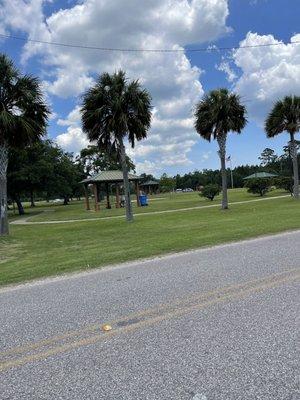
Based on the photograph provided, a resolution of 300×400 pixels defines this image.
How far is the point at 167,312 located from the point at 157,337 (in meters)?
0.82

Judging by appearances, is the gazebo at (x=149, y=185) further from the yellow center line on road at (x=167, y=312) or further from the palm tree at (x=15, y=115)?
the yellow center line on road at (x=167, y=312)

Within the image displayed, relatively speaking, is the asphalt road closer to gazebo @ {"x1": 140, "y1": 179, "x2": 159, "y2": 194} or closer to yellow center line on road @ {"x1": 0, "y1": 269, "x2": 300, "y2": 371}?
yellow center line on road @ {"x1": 0, "y1": 269, "x2": 300, "y2": 371}

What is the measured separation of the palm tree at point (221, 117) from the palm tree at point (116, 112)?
7.35 metres

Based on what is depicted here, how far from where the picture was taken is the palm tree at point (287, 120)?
3547cm

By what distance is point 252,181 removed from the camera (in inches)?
1889

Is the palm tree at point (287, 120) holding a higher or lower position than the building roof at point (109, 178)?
higher

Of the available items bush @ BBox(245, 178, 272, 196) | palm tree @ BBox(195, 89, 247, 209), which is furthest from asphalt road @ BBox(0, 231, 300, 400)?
bush @ BBox(245, 178, 272, 196)

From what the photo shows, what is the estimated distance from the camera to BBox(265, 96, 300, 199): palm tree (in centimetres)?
3547

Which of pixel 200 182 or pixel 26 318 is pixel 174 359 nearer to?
pixel 26 318

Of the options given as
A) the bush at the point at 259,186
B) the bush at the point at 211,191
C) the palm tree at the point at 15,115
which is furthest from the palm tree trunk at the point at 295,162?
the palm tree at the point at 15,115

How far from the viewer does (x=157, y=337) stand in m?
4.43

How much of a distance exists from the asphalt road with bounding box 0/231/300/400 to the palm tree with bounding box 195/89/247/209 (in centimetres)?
2292

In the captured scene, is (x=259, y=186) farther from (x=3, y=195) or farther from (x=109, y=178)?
(x=3, y=195)

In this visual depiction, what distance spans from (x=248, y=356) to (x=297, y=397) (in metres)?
0.72
